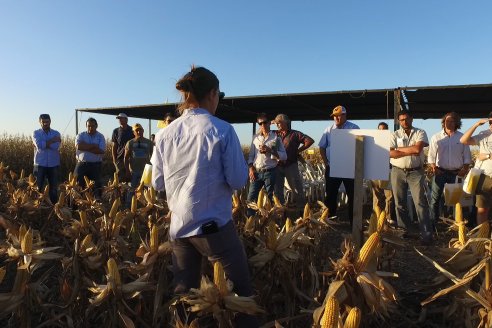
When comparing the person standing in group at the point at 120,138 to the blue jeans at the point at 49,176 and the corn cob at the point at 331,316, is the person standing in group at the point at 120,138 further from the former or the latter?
the corn cob at the point at 331,316

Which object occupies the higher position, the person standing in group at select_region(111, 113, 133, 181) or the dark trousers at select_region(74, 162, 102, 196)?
the person standing in group at select_region(111, 113, 133, 181)

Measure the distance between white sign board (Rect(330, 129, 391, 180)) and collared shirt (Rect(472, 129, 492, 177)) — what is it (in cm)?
191

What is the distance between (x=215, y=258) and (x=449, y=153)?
4.63 meters

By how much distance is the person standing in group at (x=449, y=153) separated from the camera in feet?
17.6

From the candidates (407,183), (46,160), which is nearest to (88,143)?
(46,160)

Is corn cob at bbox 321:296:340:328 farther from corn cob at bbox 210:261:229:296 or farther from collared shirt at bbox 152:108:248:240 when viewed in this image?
collared shirt at bbox 152:108:248:240

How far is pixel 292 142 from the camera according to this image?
5.64 metres

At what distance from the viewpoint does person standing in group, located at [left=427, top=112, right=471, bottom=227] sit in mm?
5363

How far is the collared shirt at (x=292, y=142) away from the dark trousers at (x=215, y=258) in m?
3.68

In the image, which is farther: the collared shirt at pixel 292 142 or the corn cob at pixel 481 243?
the collared shirt at pixel 292 142

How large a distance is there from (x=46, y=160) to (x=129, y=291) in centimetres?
567

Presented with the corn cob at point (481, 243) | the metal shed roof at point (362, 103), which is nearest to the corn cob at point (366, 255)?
the corn cob at point (481, 243)

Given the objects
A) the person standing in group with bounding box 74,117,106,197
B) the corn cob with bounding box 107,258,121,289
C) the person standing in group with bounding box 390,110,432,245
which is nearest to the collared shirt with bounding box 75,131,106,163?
the person standing in group with bounding box 74,117,106,197

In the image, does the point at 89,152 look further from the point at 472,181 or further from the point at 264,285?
the point at 472,181
